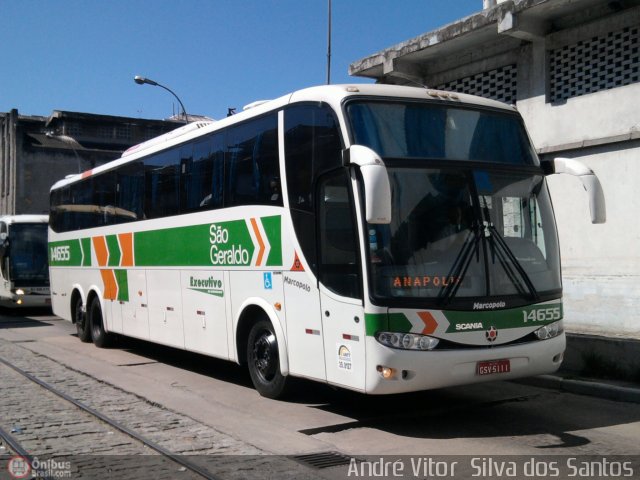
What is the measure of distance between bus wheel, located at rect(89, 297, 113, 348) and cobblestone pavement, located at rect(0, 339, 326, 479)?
4439mm

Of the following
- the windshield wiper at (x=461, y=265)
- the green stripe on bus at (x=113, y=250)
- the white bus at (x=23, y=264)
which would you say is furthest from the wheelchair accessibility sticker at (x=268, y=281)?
the white bus at (x=23, y=264)

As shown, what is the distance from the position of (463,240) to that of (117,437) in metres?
3.96

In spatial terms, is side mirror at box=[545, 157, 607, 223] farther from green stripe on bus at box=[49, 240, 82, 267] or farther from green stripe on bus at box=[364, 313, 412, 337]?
green stripe on bus at box=[49, 240, 82, 267]

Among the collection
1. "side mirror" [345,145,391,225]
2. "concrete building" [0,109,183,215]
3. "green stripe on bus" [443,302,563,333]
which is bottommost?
"green stripe on bus" [443,302,563,333]

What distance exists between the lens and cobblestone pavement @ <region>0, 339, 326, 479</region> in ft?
19.5

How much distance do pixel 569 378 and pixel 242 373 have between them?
15.9ft

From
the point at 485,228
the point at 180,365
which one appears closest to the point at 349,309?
the point at 485,228

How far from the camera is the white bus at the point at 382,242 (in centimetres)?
691

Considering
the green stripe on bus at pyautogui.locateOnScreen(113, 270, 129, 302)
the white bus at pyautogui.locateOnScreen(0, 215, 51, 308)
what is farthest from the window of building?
the white bus at pyautogui.locateOnScreen(0, 215, 51, 308)

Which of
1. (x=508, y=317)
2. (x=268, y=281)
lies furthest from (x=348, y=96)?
(x=508, y=317)

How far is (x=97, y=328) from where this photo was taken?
14.8 m

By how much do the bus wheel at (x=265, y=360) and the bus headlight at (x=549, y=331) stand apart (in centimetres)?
297

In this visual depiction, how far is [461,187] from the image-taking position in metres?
7.40

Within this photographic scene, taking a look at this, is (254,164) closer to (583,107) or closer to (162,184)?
(162,184)
